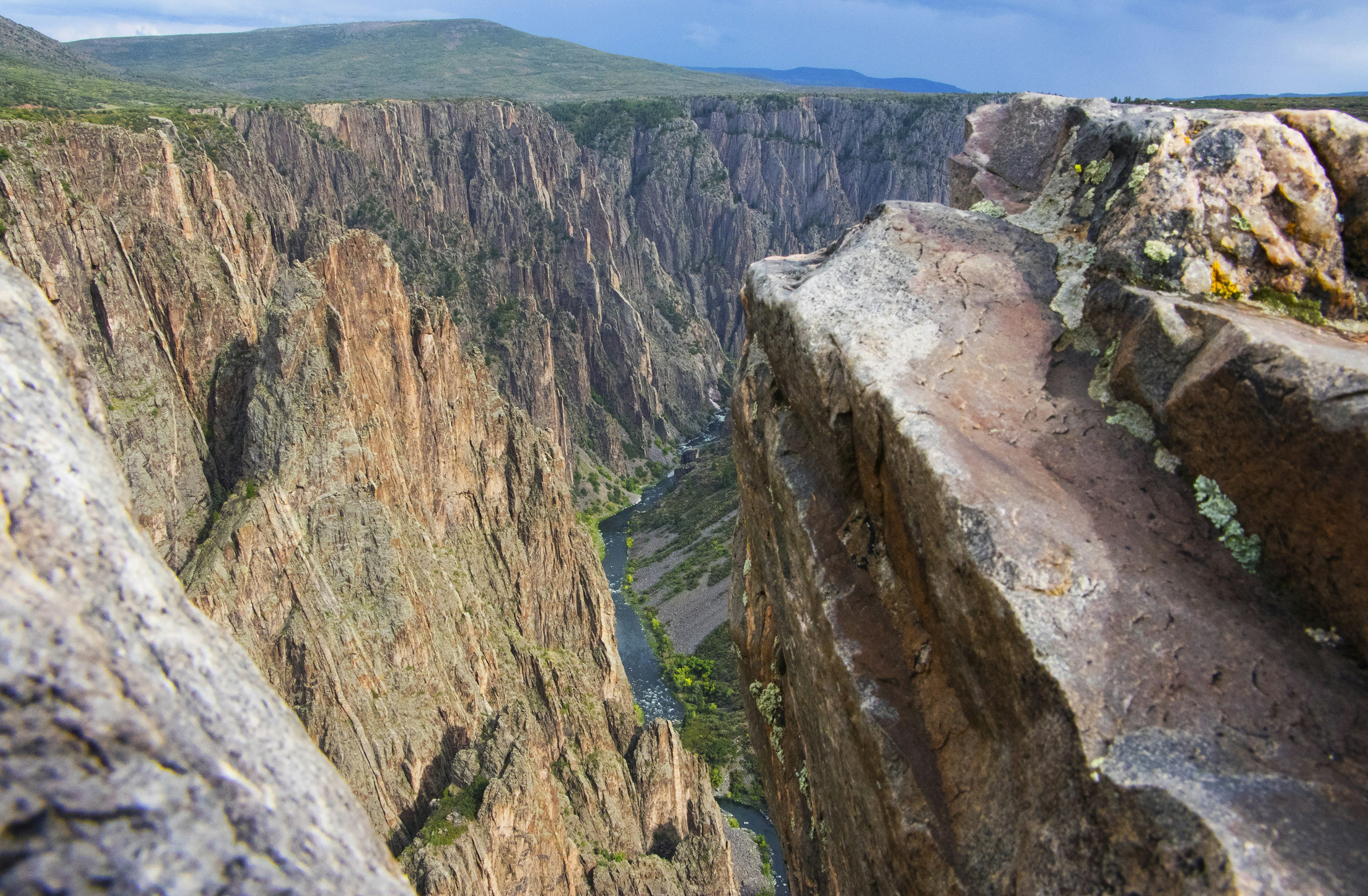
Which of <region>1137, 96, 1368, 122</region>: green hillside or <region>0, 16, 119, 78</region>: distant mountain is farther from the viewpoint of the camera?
<region>0, 16, 119, 78</region>: distant mountain

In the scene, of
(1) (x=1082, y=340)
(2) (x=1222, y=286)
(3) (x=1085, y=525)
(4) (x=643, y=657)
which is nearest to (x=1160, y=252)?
(2) (x=1222, y=286)

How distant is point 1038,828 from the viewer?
16.3 feet

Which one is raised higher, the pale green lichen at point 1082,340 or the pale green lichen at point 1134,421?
the pale green lichen at point 1082,340

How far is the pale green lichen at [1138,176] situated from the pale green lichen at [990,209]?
1869mm

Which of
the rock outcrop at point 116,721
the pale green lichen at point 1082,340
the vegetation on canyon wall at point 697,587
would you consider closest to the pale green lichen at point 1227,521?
the pale green lichen at point 1082,340

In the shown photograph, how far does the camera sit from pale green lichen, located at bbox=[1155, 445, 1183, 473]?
591 centimetres

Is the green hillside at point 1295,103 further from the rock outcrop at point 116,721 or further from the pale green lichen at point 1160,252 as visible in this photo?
the rock outcrop at point 116,721

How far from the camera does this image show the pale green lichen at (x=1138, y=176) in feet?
23.5

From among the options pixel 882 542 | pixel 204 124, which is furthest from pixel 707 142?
pixel 882 542

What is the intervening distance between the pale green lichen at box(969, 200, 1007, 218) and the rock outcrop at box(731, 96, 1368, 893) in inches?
9.3

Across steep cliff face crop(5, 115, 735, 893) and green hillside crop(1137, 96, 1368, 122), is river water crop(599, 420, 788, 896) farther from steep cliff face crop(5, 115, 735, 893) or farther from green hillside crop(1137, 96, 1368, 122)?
green hillside crop(1137, 96, 1368, 122)

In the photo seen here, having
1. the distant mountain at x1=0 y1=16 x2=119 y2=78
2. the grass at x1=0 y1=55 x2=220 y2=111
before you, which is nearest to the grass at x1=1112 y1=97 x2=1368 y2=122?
the grass at x1=0 y1=55 x2=220 y2=111

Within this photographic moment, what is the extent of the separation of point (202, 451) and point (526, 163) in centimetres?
10377

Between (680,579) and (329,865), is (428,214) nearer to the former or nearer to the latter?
(680,579)
